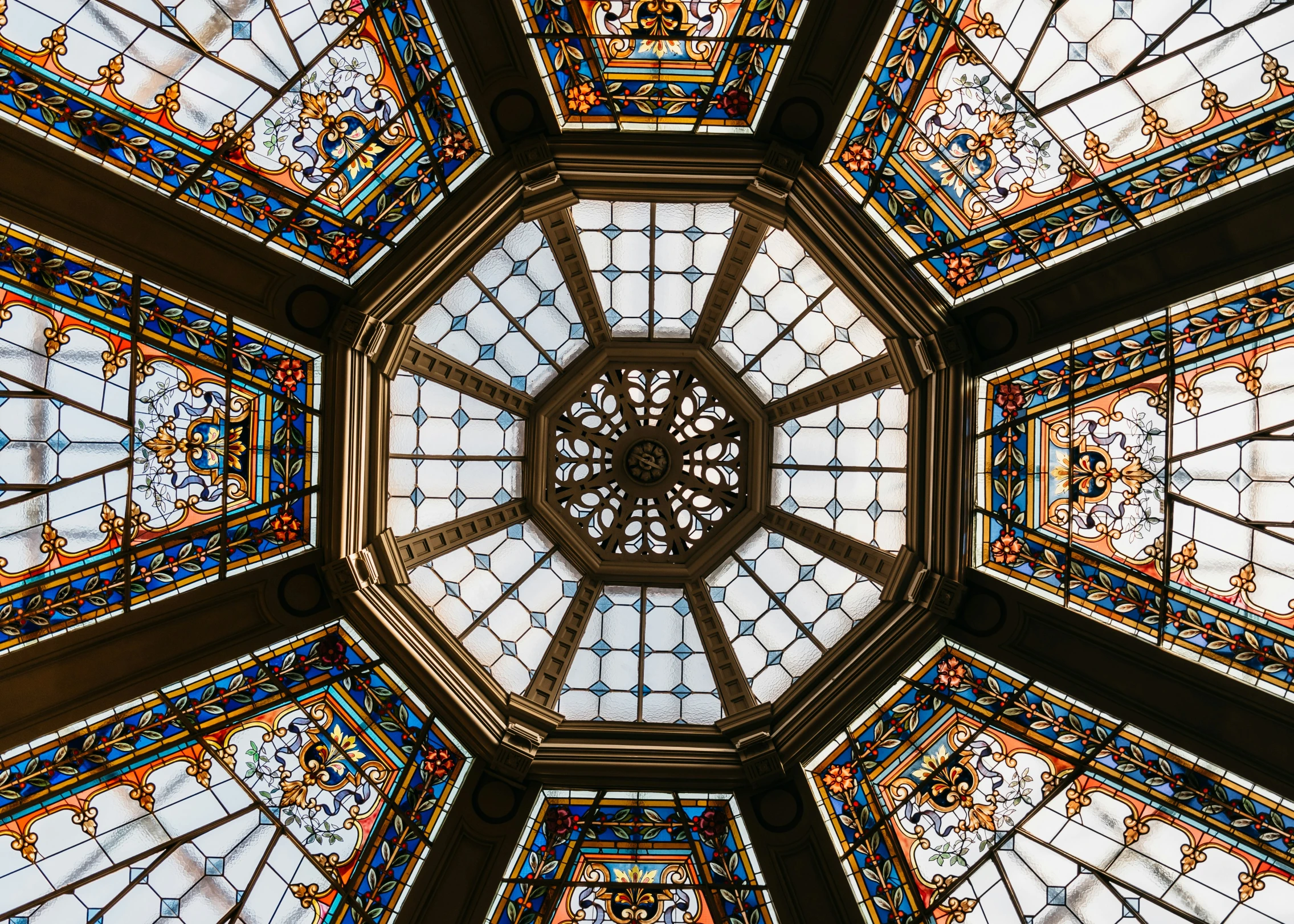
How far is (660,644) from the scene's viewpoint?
1277cm

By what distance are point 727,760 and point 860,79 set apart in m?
6.60

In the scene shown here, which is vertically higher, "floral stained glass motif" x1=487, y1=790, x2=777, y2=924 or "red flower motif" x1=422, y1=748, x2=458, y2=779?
"red flower motif" x1=422, y1=748, x2=458, y2=779

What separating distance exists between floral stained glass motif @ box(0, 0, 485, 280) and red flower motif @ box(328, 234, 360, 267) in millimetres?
12

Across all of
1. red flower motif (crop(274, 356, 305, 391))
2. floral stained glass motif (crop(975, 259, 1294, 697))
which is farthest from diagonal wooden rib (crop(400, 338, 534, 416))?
floral stained glass motif (crop(975, 259, 1294, 697))

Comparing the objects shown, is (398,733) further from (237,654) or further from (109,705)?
(109,705)

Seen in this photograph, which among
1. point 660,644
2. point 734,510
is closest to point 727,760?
point 660,644

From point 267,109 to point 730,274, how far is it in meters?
4.82

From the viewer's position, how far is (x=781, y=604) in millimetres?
12609

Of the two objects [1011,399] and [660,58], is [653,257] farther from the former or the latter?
[1011,399]

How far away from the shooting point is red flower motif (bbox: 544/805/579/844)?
1131 centimetres

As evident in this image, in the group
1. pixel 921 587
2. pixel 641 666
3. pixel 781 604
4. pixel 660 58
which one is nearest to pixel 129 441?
pixel 641 666

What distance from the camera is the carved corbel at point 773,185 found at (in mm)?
10461

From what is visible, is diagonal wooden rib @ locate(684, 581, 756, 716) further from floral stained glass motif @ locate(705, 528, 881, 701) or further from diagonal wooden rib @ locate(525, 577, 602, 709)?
diagonal wooden rib @ locate(525, 577, 602, 709)

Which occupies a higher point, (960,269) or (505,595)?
(960,269)
